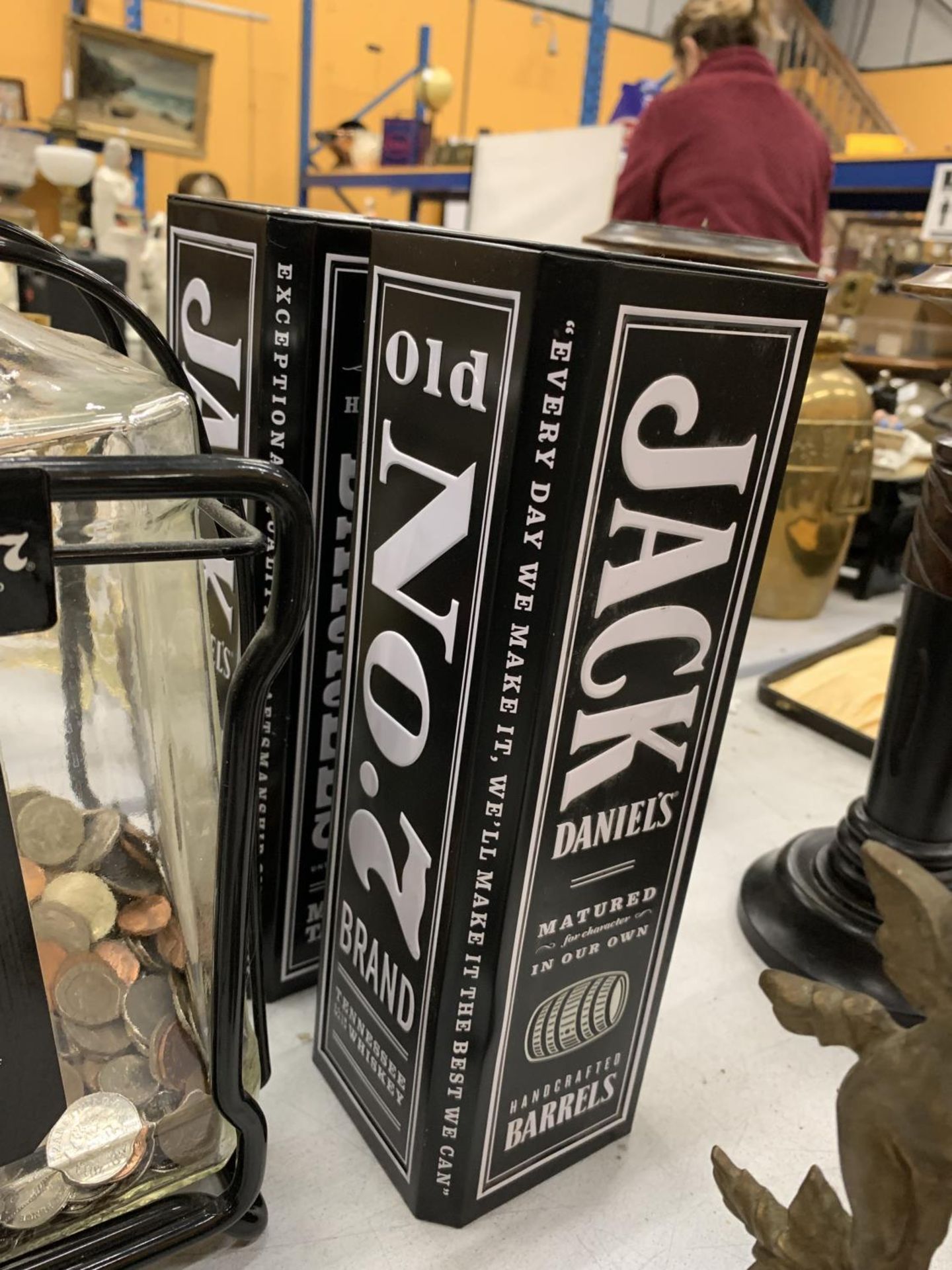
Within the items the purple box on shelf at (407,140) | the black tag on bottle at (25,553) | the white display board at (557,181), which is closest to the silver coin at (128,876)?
the black tag on bottle at (25,553)

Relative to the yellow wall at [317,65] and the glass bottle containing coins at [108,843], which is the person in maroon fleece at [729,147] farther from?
A: the yellow wall at [317,65]

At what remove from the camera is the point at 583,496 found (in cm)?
29

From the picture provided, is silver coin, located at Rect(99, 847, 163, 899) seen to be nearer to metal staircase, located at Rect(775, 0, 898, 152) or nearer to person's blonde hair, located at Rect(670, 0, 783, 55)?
person's blonde hair, located at Rect(670, 0, 783, 55)

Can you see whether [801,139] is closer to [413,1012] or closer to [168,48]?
[413,1012]

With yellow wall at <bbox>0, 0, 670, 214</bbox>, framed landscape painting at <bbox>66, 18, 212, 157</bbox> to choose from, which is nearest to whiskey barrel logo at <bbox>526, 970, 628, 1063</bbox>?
framed landscape painting at <bbox>66, 18, 212, 157</bbox>

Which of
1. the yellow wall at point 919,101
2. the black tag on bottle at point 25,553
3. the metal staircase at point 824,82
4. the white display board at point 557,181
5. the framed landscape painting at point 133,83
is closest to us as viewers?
the black tag on bottle at point 25,553

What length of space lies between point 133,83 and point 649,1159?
123 inches

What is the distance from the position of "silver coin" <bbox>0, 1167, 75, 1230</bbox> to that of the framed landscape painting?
284cm

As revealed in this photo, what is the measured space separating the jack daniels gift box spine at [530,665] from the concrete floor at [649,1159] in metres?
0.01

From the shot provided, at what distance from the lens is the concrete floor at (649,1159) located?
37 cm

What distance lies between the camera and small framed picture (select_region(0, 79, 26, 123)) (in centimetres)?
239

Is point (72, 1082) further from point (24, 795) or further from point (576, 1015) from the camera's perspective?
point (576, 1015)

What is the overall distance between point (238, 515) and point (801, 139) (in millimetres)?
1091

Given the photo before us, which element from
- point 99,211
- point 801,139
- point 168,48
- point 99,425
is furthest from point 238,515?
point 168,48
